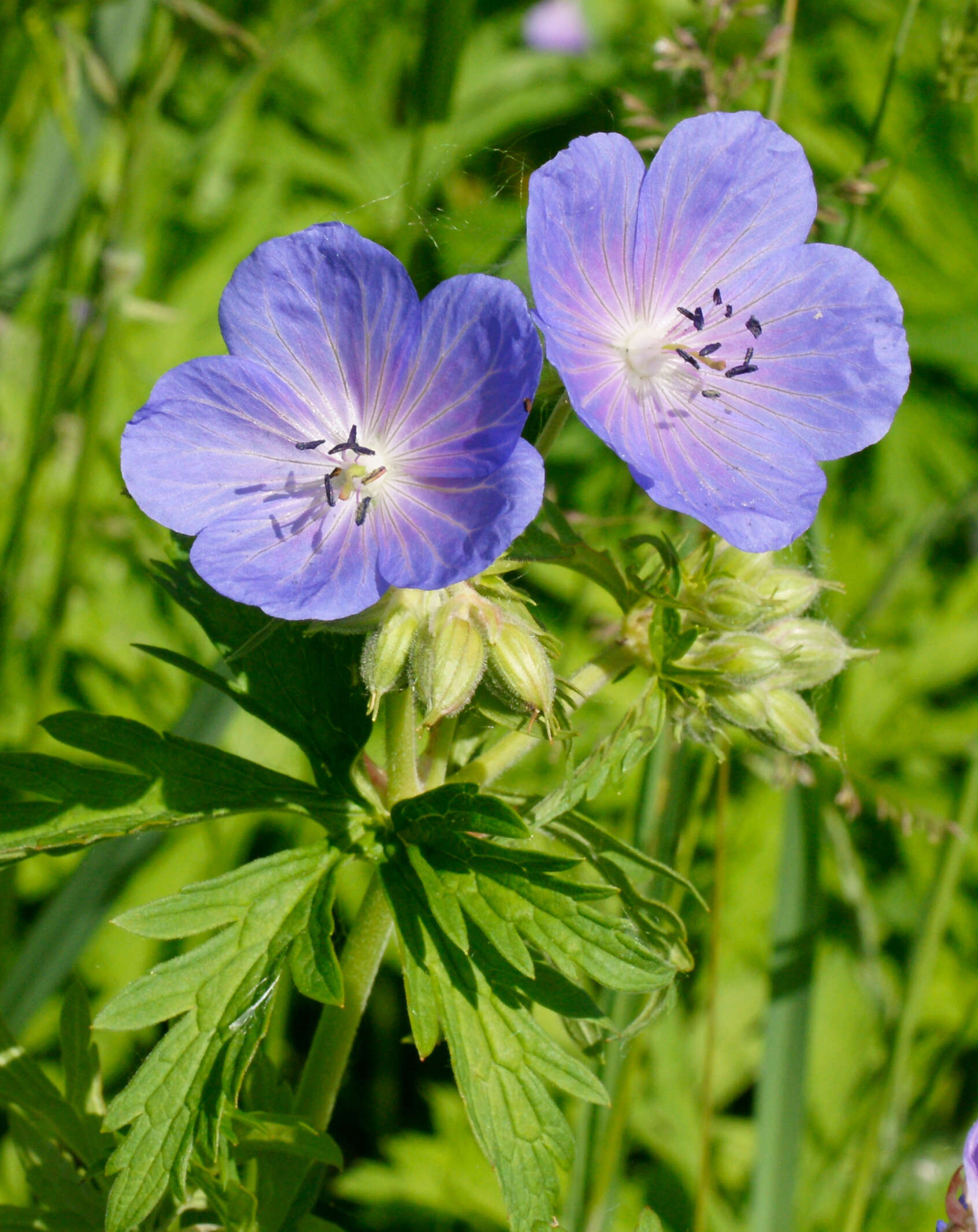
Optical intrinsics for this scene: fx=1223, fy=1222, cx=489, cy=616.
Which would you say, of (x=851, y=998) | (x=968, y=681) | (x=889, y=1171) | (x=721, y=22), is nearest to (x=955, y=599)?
(x=968, y=681)

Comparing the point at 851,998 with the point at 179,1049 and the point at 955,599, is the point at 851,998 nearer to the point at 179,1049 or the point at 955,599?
the point at 955,599

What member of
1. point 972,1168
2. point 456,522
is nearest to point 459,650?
point 456,522

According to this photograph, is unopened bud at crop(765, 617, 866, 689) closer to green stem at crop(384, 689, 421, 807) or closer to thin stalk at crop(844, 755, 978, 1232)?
green stem at crop(384, 689, 421, 807)

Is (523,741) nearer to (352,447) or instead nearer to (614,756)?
(614,756)

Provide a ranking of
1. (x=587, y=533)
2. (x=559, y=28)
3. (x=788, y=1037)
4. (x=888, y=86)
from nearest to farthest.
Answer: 1. (x=888, y=86)
2. (x=788, y=1037)
3. (x=587, y=533)
4. (x=559, y=28)

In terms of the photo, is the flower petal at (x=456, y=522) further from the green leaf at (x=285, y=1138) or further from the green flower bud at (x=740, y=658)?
the green leaf at (x=285, y=1138)

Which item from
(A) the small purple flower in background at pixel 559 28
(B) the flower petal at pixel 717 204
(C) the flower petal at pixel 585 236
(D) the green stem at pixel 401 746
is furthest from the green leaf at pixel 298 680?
(A) the small purple flower in background at pixel 559 28
